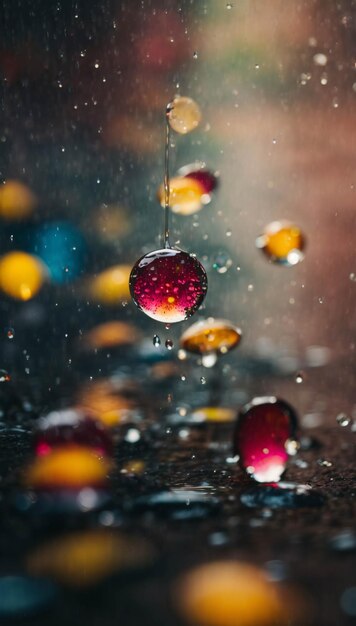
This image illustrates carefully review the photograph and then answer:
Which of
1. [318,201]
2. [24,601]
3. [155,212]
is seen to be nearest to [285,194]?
[318,201]

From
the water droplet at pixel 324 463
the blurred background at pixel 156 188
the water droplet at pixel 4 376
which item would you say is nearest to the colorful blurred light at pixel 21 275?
the blurred background at pixel 156 188

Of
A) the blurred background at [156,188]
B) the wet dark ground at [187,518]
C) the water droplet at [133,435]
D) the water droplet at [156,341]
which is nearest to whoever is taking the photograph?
the wet dark ground at [187,518]

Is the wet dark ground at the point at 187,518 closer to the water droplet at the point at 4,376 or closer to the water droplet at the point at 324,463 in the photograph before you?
the water droplet at the point at 324,463

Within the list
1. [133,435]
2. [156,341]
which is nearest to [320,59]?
[156,341]

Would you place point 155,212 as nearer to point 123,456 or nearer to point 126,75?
point 126,75

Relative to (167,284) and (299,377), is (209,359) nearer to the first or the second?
(299,377)

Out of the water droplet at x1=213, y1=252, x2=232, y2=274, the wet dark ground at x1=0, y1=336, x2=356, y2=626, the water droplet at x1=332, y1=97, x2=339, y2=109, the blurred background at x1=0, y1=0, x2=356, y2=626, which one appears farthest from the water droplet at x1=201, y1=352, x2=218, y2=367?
the water droplet at x1=332, y1=97, x2=339, y2=109

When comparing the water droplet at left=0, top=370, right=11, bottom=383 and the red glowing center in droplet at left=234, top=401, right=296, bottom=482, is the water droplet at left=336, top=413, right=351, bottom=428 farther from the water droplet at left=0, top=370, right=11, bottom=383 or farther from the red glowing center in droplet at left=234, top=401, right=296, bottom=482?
the water droplet at left=0, top=370, right=11, bottom=383
